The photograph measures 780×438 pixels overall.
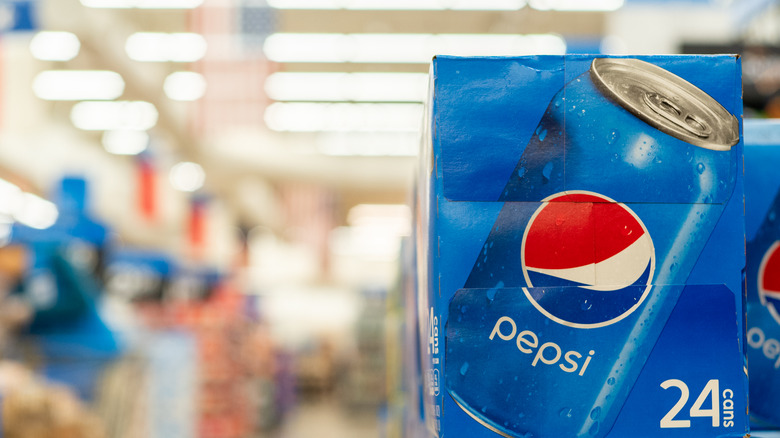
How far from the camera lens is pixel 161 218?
951cm

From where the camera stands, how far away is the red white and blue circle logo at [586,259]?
105cm

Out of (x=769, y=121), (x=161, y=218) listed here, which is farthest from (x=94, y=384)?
(x=161, y=218)

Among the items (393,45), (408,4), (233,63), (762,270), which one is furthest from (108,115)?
(762,270)

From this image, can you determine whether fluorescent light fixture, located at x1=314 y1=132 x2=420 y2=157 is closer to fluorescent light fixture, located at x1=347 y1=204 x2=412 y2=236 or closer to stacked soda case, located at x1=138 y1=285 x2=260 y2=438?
fluorescent light fixture, located at x1=347 y1=204 x2=412 y2=236

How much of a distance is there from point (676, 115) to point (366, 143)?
13.2 m

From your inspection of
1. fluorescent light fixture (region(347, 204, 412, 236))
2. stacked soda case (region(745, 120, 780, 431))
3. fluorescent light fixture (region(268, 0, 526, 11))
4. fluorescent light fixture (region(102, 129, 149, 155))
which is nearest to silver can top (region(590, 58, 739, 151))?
stacked soda case (region(745, 120, 780, 431))

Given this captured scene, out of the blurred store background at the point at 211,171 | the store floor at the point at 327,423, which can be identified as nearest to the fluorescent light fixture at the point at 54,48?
the blurred store background at the point at 211,171

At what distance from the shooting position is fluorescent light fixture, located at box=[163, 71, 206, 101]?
1102 cm

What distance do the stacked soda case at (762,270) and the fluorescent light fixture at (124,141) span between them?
39.4 feet

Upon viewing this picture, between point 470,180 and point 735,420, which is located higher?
point 470,180

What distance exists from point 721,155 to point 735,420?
1.29ft

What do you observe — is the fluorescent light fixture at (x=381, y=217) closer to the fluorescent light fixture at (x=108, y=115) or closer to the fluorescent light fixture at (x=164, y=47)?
the fluorescent light fixture at (x=108, y=115)

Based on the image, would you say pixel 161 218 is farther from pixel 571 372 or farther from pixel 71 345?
pixel 571 372

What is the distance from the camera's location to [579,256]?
1.07 metres
